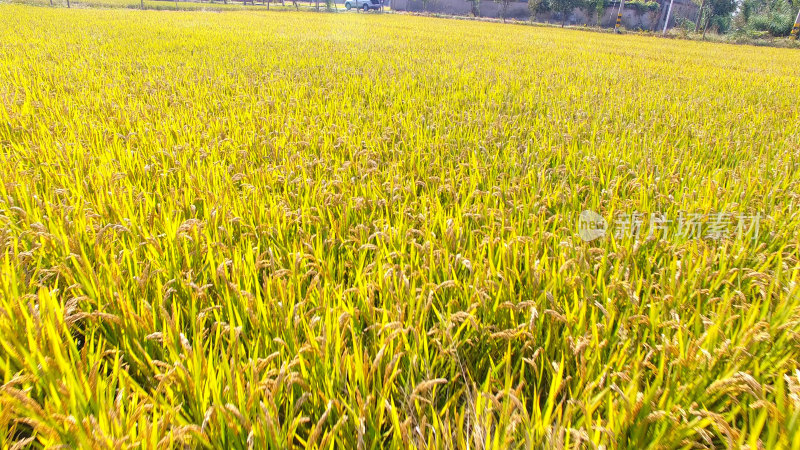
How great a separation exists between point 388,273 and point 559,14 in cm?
4860

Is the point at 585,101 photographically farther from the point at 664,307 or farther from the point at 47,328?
the point at 47,328

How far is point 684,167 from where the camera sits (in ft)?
9.33

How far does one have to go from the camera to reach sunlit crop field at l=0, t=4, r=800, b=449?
95 cm

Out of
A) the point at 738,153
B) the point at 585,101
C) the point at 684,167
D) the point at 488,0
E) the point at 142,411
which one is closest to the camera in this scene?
the point at 142,411

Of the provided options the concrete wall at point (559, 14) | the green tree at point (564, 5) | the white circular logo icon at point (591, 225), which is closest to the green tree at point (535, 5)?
the green tree at point (564, 5)

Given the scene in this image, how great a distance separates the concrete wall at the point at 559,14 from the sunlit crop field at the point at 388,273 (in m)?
43.1

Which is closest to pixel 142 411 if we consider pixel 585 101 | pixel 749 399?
pixel 749 399

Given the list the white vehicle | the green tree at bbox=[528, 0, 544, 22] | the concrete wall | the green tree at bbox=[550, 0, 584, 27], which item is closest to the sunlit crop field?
the white vehicle

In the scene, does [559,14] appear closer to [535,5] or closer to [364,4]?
[535,5]

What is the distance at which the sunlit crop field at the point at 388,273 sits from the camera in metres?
0.95

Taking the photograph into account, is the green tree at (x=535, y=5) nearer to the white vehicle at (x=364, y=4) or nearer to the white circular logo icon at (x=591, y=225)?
the white vehicle at (x=364, y=4)

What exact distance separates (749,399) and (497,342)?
0.61m

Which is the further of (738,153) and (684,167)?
(738,153)

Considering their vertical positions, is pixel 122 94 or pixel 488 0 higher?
pixel 488 0
